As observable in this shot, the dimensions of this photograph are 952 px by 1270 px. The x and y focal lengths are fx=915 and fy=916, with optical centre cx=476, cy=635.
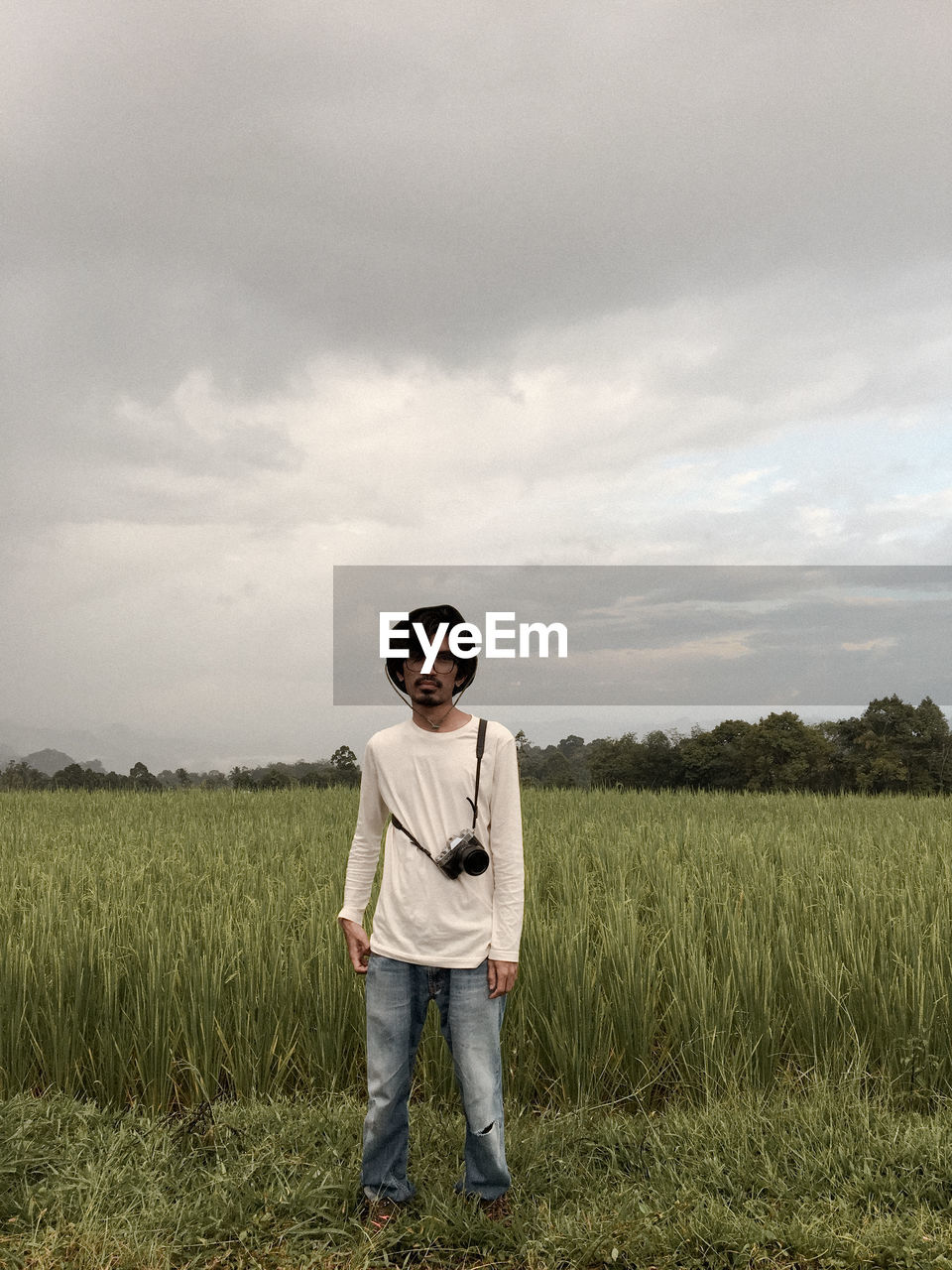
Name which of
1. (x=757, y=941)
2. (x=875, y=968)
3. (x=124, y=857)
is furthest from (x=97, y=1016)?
(x=124, y=857)

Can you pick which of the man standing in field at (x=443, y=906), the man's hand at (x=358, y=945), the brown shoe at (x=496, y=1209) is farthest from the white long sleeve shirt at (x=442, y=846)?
the brown shoe at (x=496, y=1209)

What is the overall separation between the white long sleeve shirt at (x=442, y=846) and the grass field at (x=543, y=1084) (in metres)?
0.98

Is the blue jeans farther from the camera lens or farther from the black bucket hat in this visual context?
the black bucket hat

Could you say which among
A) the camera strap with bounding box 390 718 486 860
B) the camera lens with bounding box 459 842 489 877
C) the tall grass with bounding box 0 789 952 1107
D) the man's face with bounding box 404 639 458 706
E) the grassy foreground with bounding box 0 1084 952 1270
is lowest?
the grassy foreground with bounding box 0 1084 952 1270

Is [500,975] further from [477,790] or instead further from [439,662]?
[439,662]

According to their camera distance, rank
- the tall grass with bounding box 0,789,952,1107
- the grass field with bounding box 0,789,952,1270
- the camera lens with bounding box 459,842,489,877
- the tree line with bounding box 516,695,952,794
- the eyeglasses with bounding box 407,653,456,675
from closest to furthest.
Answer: the camera lens with bounding box 459,842,489,877 < the eyeglasses with bounding box 407,653,456,675 < the grass field with bounding box 0,789,952,1270 < the tall grass with bounding box 0,789,952,1107 < the tree line with bounding box 516,695,952,794

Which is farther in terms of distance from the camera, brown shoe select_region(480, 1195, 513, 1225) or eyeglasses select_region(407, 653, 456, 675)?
brown shoe select_region(480, 1195, 513, 1225)

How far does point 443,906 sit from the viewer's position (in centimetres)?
282

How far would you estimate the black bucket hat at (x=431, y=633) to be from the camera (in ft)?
9.52

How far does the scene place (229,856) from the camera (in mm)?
9305

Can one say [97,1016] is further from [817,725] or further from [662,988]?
[817,725]

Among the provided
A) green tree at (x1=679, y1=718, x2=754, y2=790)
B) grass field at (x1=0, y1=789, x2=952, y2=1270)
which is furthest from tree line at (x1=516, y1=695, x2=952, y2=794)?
grass field at (x1=0, y1=789, x2=952, y2=1270)

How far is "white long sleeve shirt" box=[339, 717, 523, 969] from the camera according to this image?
9.23ft

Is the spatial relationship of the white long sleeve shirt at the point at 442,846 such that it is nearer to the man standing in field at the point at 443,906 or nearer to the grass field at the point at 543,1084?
the man standing in field at the point at 443,906
